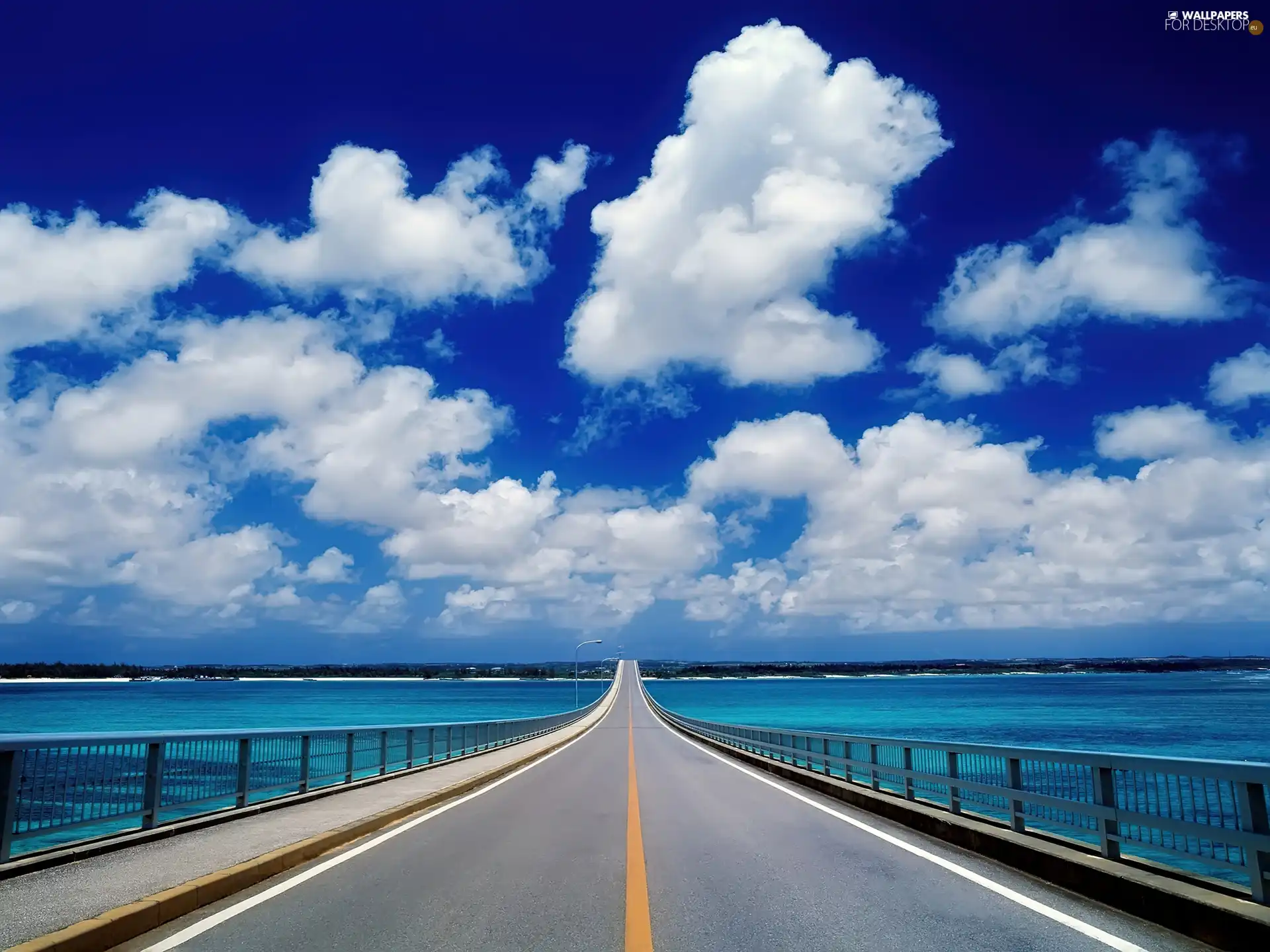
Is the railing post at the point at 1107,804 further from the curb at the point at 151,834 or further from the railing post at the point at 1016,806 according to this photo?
the curb at the point at 151,834

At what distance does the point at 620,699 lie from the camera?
388 feet

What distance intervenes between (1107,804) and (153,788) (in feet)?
31.8

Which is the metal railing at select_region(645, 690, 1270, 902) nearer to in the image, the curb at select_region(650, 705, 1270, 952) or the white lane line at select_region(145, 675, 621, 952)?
the curb at select_region(650, 705, 1270, 952)

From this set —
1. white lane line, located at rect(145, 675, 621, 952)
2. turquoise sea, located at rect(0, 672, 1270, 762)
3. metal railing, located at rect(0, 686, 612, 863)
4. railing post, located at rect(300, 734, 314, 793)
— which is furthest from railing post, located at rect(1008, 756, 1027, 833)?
turquoise sea, located at rect(0, 672, 1270, 762)

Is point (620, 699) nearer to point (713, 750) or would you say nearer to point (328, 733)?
point (713, 750)

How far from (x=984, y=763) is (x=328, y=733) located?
95.0ft

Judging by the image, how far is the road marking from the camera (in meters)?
6.70

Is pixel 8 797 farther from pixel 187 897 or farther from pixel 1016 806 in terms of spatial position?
pixel 1016 806

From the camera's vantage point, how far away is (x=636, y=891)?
8.59 metres

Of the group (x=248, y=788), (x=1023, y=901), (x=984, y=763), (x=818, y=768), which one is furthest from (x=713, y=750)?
(x=1023, y=901)

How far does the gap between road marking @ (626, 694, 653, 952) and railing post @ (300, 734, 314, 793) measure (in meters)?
5.22

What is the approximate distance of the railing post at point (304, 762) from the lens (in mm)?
15359

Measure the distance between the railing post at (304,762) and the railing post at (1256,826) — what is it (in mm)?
12878

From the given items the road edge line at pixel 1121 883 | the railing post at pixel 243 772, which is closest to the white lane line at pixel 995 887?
the road edge line at pixel 1121 883
